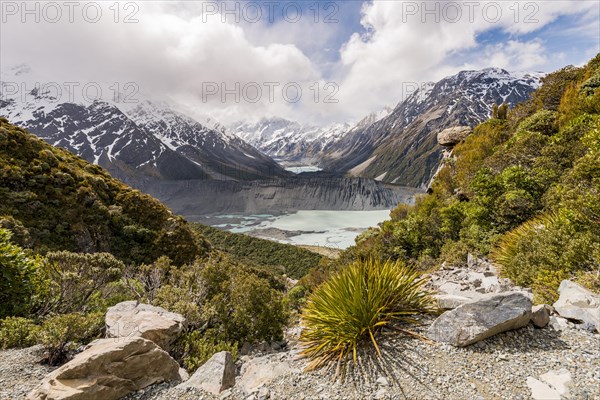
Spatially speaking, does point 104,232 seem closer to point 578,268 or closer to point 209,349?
point 209,349

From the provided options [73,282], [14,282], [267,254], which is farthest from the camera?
[267,254]

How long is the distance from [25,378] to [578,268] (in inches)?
422

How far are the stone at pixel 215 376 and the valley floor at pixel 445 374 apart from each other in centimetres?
13

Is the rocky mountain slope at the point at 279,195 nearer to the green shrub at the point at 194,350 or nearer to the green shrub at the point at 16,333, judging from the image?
the green shrub at the point at 194,350

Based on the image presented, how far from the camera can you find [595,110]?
14.9 meters

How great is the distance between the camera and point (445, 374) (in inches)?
145

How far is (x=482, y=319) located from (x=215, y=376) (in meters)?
4.24

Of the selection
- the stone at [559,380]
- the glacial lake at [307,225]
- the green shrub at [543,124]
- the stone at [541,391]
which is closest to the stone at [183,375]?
the stone at [541,391]

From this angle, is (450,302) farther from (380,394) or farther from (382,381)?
(380,394)

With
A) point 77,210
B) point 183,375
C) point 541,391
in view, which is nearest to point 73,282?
point 183,375

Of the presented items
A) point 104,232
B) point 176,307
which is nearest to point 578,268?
point 176,307

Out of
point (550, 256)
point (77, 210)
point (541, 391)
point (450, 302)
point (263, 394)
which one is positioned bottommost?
point (263, 394)

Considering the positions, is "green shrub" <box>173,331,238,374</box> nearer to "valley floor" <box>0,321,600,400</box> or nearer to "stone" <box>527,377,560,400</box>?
"valley floor" <box>0,321,600,400</box>

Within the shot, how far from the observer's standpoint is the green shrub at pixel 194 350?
17.9ft
